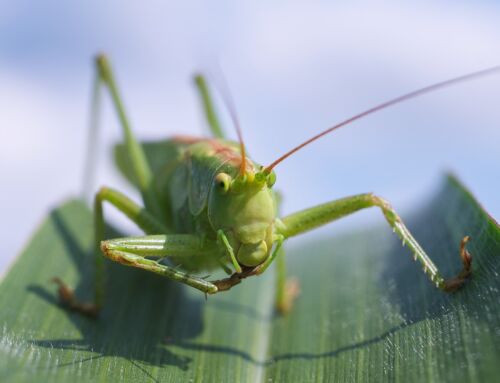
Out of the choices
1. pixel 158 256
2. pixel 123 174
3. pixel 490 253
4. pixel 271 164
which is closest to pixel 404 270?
pixel 490 253

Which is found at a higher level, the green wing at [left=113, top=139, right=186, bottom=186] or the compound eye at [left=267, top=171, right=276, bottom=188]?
the compound eye at [left=267, top=171, right=276, bottom=188]

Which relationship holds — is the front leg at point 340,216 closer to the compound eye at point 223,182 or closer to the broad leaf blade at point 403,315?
the broad leaf blade at point 403,315

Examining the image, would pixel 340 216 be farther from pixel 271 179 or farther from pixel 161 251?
pixel 161 251

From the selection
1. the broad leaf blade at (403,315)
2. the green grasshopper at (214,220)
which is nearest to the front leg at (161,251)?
the green grasshopper at (214,220)

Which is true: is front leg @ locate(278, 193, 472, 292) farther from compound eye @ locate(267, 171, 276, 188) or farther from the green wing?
the green wing

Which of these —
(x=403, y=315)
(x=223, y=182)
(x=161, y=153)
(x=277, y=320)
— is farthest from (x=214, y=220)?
(x=161, y=153)

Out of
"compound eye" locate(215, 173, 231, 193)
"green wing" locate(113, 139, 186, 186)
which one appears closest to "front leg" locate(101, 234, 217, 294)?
"compound eye" locate(215, 173, 231, 193)
